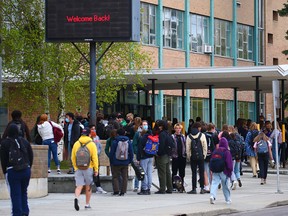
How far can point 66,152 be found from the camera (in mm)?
30641

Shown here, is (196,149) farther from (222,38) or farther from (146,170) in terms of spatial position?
(222,38)

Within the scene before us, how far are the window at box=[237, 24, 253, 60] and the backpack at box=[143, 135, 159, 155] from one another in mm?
40804

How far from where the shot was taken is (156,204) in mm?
22453

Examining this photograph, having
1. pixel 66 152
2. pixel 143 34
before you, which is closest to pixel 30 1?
pixel 66 152

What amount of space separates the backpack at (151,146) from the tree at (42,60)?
386 inches

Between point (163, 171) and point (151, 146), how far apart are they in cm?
89

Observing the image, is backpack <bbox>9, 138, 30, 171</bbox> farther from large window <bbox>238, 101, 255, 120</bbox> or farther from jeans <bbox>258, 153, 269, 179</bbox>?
large window <bbox>238, 101, 255, 120</bbox>

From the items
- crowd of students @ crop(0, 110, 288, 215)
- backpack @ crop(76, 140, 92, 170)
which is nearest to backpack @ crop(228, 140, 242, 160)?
crowd of students @ crop(0, 110, 288, 215)

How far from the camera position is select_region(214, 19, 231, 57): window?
62.8 metres

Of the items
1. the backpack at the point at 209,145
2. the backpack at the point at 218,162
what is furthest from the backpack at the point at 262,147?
the backpack at the point at 218,162

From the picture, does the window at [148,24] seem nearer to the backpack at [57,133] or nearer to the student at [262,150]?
the student at [262,150]

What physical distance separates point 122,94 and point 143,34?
4636mm

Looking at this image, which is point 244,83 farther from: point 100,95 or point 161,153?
point 161,153

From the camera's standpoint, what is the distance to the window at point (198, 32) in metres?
60.2
